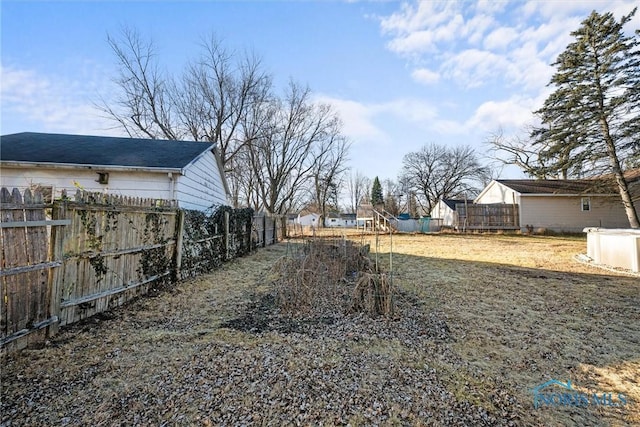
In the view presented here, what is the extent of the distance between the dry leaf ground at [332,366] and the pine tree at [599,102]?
48.4 feet

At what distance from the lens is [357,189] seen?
53250 mm

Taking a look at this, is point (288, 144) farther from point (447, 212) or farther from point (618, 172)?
point (618, 172)

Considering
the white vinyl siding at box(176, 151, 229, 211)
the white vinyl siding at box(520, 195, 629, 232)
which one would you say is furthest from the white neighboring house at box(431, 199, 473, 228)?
the white vinyl siding at box(176, 151, 229, 211)

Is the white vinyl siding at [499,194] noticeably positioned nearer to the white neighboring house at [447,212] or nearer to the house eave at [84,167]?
the white neighboring house at [447,212]

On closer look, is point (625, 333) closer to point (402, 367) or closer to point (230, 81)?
point (402, 367)

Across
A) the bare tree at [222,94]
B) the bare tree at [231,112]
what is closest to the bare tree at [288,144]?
the bare tree at [231,112]

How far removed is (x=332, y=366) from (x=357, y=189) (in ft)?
169

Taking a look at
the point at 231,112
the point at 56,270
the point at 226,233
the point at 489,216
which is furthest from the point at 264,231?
the point at 489,216

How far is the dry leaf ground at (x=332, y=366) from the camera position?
196 cm

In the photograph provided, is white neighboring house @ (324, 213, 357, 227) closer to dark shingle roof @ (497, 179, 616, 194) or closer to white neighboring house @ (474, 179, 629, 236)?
dark shingle roof @ (497, 179, 616, 194)

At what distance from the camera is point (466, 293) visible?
17.0ft

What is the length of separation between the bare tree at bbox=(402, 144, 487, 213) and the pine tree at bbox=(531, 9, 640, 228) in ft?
60.9

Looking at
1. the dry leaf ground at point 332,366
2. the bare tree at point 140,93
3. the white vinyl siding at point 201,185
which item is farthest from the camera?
the bare tree at point 140,93

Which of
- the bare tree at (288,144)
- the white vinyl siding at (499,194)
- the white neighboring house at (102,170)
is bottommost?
the white neighboring house at (102,170)
